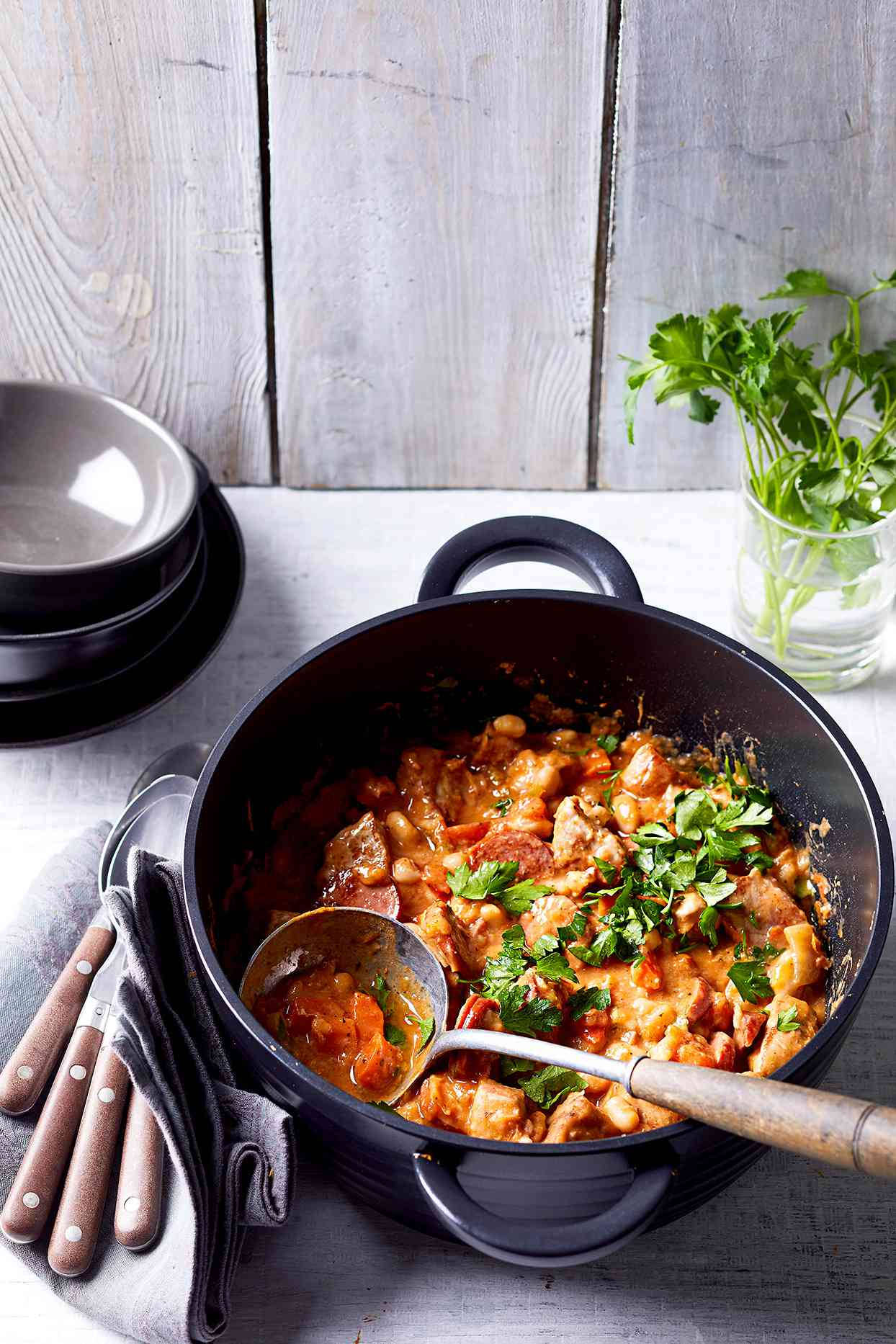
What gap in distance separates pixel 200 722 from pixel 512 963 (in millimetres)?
737

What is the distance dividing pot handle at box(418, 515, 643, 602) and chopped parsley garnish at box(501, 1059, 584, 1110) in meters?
0.66

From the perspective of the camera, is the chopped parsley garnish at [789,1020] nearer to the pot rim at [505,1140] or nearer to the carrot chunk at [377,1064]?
the pot rim at [505,1140]

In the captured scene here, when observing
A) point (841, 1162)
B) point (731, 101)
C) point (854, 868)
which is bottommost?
point (854, 868)

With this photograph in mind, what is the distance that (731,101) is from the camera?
2.17 m

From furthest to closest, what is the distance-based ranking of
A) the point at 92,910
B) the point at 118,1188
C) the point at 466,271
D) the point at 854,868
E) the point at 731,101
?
1. the point at 466,271
2. the point at 731,101
3. the point at 92,910
4. the point at 854,868
5. the point at 118,1188

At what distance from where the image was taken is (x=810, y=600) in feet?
7.48

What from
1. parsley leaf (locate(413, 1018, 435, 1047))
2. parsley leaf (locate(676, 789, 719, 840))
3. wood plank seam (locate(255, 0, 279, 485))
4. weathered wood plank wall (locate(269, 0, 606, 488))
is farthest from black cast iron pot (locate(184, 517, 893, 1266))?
wood plank seam (locate(255, 0, 279, 485))

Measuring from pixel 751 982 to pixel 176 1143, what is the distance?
756mm

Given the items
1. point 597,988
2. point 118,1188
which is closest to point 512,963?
point 597,988

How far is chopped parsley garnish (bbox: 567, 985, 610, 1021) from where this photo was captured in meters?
1.78

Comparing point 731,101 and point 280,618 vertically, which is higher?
point 731,101

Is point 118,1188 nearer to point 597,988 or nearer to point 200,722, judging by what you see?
point 597,988

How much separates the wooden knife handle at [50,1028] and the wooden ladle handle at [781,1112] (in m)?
0.78

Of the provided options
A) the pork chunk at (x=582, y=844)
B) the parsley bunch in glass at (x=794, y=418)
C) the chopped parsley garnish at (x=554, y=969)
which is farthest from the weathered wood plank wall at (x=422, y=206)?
the chopped parsley garnish at (x=554, y=969)
